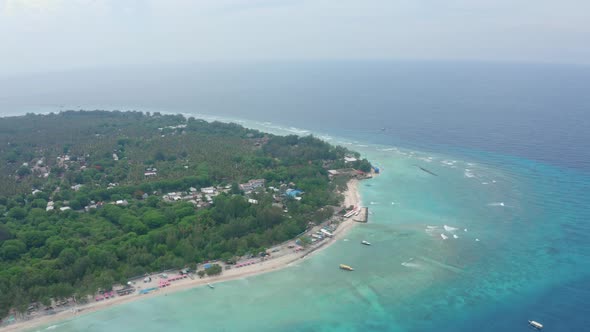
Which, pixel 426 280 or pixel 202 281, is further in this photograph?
pixel 202 281

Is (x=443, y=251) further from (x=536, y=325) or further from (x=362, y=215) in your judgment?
(x=536, y=325)

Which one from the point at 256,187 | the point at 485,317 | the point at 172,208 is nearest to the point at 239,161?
the point at 256,187

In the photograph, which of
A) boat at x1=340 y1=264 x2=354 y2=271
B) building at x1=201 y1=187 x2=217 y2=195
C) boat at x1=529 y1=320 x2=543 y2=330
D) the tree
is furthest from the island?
boat at x1=529 y1=320 x2=543 y2=330

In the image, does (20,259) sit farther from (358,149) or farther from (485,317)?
(358,149)

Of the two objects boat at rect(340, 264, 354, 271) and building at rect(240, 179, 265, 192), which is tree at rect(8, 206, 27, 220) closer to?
building at rect(240, 179, 265, 192)

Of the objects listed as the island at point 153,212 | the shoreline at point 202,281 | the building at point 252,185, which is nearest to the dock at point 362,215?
the island at point 153,212

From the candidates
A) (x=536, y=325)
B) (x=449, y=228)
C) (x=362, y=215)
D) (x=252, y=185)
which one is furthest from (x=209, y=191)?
(x=536, y=325)
